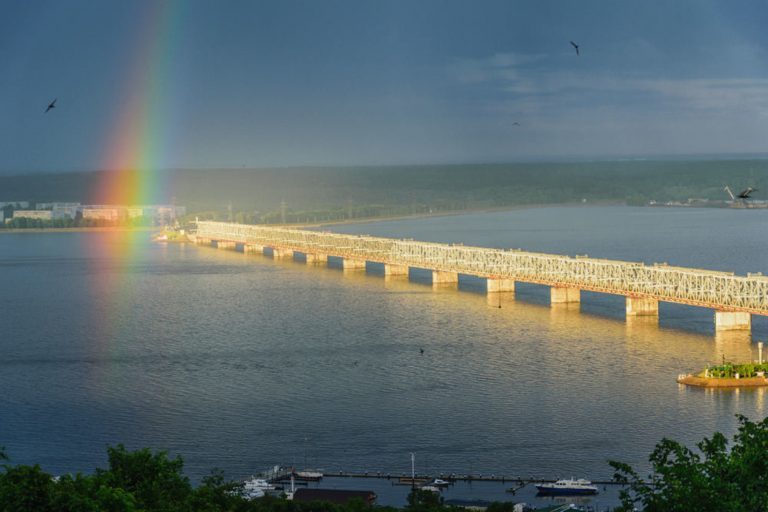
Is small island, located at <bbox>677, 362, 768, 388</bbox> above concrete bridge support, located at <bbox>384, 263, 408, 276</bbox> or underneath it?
underneath

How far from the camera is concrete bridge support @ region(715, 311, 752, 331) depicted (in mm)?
44406

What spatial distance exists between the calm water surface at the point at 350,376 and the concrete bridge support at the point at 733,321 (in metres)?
0.96

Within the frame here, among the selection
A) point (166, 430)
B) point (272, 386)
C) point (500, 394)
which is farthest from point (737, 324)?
point (166, 430)

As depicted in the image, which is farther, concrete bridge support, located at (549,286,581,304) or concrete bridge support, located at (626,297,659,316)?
concrete bridge support, located at (549,286,581,304)

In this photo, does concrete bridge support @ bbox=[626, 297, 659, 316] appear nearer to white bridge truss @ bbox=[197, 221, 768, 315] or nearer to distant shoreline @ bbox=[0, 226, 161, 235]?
white bridge truss @ bbox=[197, 221, 768, 315]

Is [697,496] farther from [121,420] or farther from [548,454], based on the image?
[121,420]

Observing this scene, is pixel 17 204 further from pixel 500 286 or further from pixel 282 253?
pixel 500 286

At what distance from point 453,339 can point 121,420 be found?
15392 millimetres

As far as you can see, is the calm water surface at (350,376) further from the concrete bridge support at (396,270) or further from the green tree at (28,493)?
the green tree at (28,493)

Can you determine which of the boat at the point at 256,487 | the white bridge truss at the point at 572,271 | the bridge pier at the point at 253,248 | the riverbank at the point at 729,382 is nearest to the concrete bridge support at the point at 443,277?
the white bridge truss at the point at 572,271

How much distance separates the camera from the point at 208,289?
2648 inches

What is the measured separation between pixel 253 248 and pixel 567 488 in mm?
76483

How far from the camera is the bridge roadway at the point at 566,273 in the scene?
4569 centimetres

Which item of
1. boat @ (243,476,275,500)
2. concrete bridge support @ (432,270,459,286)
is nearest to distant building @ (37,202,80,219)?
concrete bridge support @ (432,270,459,286)
